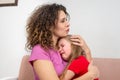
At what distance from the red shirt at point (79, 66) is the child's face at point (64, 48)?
0.12 metres

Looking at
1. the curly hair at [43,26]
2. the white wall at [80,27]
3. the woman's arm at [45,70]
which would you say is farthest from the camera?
the white wall at [80,27]

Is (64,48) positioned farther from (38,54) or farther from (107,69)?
(107,69)

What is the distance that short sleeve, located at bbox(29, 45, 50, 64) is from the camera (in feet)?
4.65

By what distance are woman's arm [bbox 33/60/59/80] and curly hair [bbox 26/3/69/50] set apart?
0.14 m

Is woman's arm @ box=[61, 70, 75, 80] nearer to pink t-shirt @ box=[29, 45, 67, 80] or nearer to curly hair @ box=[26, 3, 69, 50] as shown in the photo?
pink t-shirt @ box=[29, 45, 67, 80]

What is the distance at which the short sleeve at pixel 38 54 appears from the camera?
142 cm

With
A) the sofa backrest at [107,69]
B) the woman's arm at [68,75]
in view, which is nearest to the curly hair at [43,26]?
the woman's arm at [68,75]

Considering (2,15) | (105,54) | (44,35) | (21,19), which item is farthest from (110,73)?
(2,15)

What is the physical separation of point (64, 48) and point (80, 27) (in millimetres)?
644

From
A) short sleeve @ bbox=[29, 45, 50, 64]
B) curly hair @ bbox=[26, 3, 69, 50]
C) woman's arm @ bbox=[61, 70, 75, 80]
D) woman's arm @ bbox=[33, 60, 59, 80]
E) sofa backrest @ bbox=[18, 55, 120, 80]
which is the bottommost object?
sofa backrest @ bbox=[18, 55, 120, 80]

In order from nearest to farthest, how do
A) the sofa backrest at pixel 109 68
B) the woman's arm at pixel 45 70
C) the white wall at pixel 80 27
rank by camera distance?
the woman's arm at pixel 45 70 → the sofa backrest at pixel 109 68 → the white wall at pixel 80 27

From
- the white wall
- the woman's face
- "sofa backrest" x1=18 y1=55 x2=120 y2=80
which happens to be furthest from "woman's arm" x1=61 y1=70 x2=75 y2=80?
the white wall

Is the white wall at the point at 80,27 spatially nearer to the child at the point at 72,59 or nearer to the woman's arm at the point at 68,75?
the child at the point at 72,59

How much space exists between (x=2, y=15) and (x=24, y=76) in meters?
0.77
